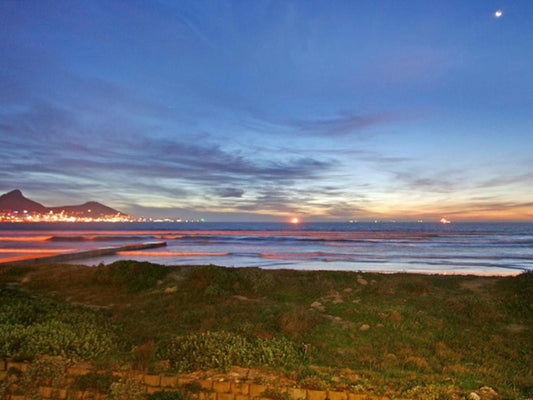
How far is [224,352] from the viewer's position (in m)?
7.07

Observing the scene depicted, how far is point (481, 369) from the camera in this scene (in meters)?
6.99

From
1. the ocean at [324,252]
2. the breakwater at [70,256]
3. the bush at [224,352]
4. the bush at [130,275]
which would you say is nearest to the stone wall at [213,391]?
the bush at [224,352]

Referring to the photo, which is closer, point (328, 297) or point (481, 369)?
point (481, 369)

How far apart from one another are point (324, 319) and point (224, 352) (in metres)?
3.98

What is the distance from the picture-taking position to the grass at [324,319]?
677cm

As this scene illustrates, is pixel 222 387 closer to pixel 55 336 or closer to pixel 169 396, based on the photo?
pixel 169 396

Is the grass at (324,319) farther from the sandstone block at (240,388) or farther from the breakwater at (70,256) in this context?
the breakwater at (70,256)

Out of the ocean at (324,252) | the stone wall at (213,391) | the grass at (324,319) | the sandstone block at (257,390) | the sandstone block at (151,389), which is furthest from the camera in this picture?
the ocean at (324,252)

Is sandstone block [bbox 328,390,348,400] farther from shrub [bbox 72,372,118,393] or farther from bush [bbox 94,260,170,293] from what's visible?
bush [bbox 94,260,170,293]

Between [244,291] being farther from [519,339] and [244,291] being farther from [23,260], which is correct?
[23,260]

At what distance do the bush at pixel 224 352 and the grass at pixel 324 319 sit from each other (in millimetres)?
29

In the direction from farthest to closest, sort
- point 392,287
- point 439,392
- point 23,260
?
point 23,260, point 392,287, point 439,392

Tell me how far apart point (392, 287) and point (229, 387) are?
10126 mm

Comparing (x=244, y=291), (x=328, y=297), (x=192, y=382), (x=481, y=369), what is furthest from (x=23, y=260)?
(x=481, y=369)
